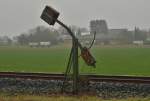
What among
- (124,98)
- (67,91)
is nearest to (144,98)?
(124,98)

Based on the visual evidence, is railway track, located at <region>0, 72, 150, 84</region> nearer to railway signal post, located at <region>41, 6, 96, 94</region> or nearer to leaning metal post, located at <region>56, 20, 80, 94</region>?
leaning metal post, located at <region>56, 20, 80, 94</region>

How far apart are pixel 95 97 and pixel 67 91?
170 cm

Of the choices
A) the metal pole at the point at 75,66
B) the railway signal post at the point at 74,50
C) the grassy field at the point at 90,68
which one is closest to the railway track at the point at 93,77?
the metal pole at the point at 75,66

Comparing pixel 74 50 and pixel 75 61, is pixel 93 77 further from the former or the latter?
pixel 74 50

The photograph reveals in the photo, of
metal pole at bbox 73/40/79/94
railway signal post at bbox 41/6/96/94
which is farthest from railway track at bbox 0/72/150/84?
railway signal post at bbox 41/6/96/94

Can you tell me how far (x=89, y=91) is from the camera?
1309cm

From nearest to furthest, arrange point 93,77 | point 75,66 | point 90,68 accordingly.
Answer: point 75,66 < point 93,77 < point 90,68

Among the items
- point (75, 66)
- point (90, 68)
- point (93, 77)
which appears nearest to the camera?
point (75, 66)

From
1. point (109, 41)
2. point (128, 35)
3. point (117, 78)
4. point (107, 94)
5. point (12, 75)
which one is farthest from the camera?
point (128, 35)

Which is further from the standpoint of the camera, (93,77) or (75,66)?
(93,77)

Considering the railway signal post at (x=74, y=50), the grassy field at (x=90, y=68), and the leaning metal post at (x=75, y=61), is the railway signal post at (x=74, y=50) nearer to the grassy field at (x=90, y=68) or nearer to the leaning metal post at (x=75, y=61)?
the leaning metal post at (x=75, y=61)

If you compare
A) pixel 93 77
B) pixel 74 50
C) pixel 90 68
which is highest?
pixel 74 50

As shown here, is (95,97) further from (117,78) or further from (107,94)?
(117,78)

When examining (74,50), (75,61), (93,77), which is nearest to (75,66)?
(75,61)
